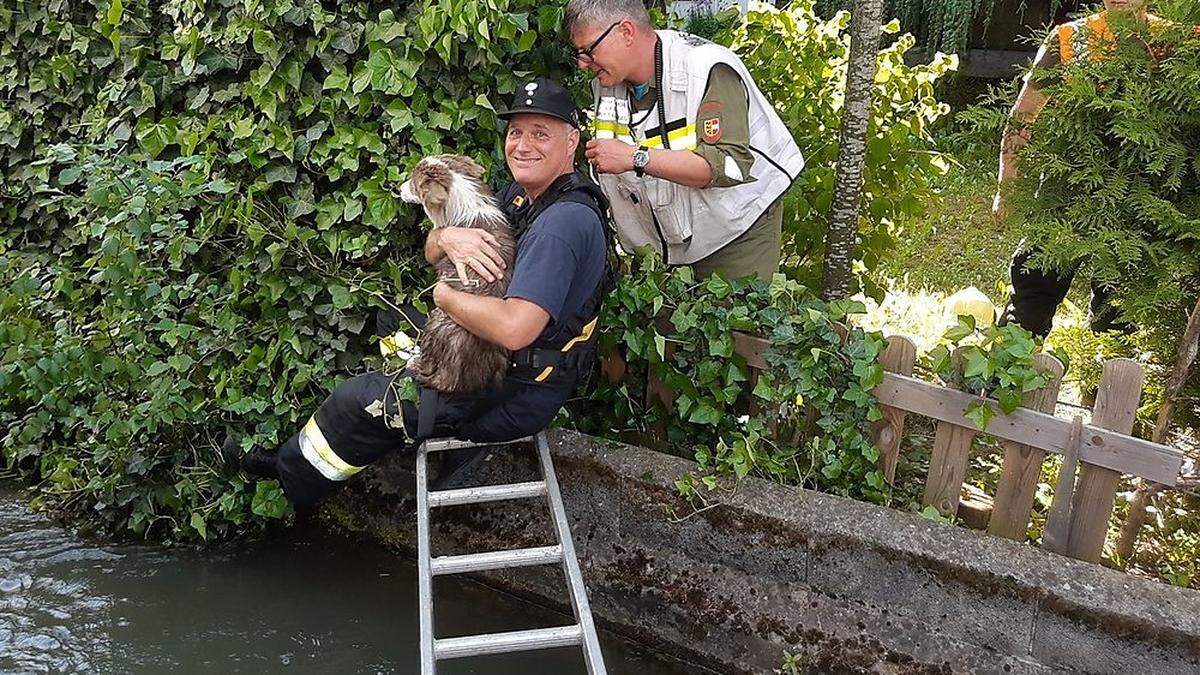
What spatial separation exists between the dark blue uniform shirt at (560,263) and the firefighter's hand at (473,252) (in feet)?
0.27

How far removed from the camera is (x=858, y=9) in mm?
4121

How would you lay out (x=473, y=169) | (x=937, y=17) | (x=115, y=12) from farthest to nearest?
(x=937, y=17)
(x=115, y=12)
(x=473, y=169)

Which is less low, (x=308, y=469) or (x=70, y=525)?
(x=308, y=469)

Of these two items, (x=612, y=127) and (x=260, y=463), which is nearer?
(x=612, y=127)

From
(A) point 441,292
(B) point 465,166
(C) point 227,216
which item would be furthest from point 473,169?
(C) point 227,216

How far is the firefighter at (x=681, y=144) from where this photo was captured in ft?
11.8

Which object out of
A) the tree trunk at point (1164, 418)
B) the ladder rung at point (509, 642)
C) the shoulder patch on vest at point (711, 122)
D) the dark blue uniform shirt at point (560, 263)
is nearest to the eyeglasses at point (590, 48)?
the shoulder patch on vest at point (711, 122)

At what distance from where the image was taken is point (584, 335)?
3.55m

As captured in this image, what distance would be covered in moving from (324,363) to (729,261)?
1.78m

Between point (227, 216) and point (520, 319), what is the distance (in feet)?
5.15

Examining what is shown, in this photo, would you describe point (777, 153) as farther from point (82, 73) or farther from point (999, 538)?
point (82, 73)

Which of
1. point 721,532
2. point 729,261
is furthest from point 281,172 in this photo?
point 721,532

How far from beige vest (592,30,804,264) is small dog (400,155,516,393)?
71 cm

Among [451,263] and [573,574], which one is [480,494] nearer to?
[573,574]
